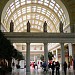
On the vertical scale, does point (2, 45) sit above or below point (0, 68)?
above

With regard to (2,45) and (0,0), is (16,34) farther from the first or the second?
(2,45)

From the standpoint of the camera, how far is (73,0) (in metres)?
49.6

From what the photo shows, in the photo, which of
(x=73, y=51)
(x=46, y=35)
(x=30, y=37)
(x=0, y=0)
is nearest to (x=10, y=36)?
(x=30, y=37)

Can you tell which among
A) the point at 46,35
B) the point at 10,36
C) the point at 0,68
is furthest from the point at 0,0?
the point at 0,68

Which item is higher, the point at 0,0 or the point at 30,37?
the point at 0,0

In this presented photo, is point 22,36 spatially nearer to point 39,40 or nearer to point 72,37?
point 39,40

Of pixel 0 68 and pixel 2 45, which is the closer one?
pixel 0 68

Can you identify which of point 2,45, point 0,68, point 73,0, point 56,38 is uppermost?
point 73,0

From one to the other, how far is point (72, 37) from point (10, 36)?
1197 cm

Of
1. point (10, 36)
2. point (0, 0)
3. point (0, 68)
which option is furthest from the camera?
point (0, 0)

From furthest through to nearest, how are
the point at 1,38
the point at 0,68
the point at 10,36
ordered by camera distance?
1. the point at 10,36
2. the point at 1,38
3. the point at 0,68

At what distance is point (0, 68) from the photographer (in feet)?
79.0

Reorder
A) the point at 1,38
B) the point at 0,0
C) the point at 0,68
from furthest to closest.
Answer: the point at 0,0
the point at 1,38
the point at 0,68

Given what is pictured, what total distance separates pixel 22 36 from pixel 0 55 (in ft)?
54.0
